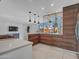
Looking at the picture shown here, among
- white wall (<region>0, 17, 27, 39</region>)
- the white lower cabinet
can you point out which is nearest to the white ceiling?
white wall (<region>0, 17, 27, 39</region>)

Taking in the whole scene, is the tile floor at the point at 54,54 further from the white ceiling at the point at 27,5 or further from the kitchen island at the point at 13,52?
the white ceiling at the point at 27,5

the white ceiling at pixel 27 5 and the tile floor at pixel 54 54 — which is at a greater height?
the white ceiling at pixel 27 5

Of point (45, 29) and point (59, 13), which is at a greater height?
point (59, 13)

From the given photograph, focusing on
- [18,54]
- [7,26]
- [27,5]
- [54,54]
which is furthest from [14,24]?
[18,54]

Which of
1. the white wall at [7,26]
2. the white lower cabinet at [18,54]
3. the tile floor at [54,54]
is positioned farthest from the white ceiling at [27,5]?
the white lower cabinet at [18,54]

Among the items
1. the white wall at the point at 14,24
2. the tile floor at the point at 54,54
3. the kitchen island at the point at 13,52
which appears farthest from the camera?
the white wall at the point at 14,24

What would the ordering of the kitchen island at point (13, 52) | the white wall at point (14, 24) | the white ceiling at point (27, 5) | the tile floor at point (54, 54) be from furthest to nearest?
the white wall at point (14, 24), the white ceiling at point (27, 5), the tile floor at point (54, 54), the kitchen island at point (13, 52)

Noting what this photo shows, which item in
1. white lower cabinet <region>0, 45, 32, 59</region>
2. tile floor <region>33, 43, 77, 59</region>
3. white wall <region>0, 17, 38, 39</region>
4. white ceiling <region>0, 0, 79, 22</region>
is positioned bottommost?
tile floor <region>33, 43, 77, 59</region>

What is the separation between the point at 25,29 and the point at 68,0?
6.20 m

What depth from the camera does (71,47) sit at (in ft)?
15.6

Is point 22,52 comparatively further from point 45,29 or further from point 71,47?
point 45,29

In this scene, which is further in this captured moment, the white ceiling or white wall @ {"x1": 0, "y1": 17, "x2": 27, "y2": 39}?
white wall @ {"x1": 0, "y1": 17, "x2": 27, "y2": 39}

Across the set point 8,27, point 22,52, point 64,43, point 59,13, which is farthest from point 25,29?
point 22,52

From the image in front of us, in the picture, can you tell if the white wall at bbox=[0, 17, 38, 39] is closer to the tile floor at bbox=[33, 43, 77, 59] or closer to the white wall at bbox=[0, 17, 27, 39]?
the white wall at bbox=[0, 17, 27, 39]
